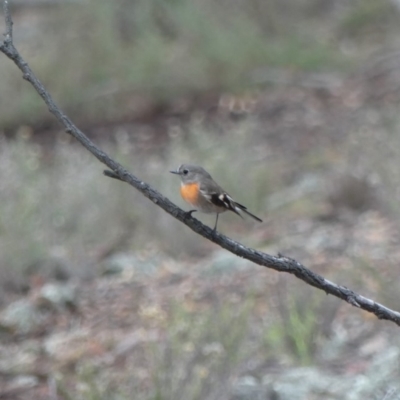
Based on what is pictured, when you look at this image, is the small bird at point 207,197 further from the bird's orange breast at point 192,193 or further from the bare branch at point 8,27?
the bare branch at point 8,27

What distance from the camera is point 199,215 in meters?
7.60

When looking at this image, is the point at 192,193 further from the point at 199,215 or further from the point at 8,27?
the point at 199,215

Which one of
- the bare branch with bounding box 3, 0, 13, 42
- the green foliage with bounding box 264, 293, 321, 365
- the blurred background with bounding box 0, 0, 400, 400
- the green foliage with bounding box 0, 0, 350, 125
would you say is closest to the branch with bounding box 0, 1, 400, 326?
the bare branch with bounding box 3, 0, 13, 42

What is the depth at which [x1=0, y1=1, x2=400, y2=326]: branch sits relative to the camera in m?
2.42

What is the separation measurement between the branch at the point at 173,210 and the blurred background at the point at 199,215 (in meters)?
0.74

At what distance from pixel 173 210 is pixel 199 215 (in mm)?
5166

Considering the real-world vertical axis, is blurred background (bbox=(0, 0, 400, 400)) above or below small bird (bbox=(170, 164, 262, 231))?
above

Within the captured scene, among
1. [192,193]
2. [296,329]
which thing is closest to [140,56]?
[296,329]

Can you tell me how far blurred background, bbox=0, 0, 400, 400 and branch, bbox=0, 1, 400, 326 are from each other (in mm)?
738

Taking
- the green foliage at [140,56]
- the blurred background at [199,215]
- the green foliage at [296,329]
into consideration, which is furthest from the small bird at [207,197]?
the green foliage at [140,56]

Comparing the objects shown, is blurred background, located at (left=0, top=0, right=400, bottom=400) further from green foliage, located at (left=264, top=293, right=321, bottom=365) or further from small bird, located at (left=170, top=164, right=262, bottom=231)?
small bird, located at (left=170, top=164, right=262, bottom=231)

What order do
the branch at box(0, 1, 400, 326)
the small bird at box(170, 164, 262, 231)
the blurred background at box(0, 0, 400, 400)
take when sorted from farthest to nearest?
1. the blurred background at box(0, 0, 400, 400)
2. the small bird at box(170, 164, 262, 231)
3. the branch at box(0, 1, 400, 326)

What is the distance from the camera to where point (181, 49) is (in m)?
13.3

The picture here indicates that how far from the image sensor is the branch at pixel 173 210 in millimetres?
2424
